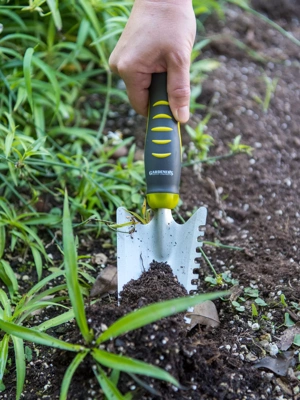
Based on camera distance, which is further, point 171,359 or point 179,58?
point 179,58

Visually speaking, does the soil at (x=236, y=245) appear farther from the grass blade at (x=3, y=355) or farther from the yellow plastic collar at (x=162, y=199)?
the yellow plastic collar at (x=162, y=199)

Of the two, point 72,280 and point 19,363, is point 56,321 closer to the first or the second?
point 19,363

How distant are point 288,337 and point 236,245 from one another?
438 millimetres

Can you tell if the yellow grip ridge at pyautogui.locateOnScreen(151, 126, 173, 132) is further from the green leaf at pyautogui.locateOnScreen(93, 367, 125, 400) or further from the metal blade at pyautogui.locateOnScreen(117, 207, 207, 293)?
the green leaf at pyautogui.locateOnScreen(93, 367, 125, 400)

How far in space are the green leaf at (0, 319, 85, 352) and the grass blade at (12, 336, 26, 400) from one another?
162 mm

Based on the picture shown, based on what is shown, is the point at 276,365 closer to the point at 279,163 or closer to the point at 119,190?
the point at 119,190

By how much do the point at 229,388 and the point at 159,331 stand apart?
0.76ft

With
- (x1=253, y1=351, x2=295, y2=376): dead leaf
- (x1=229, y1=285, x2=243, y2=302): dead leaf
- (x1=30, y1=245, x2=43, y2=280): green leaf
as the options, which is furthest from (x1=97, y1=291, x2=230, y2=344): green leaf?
(x1=30, y1=245, x2=43, y2=280): green leaf

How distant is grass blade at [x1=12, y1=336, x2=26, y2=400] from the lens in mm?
1495

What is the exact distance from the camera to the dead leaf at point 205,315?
66.0 inches

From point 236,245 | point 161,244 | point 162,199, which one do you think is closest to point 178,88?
point 162,199

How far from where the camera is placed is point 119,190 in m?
2.22

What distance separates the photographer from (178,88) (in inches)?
70.6

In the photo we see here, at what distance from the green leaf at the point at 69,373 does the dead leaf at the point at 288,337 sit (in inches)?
22.6
